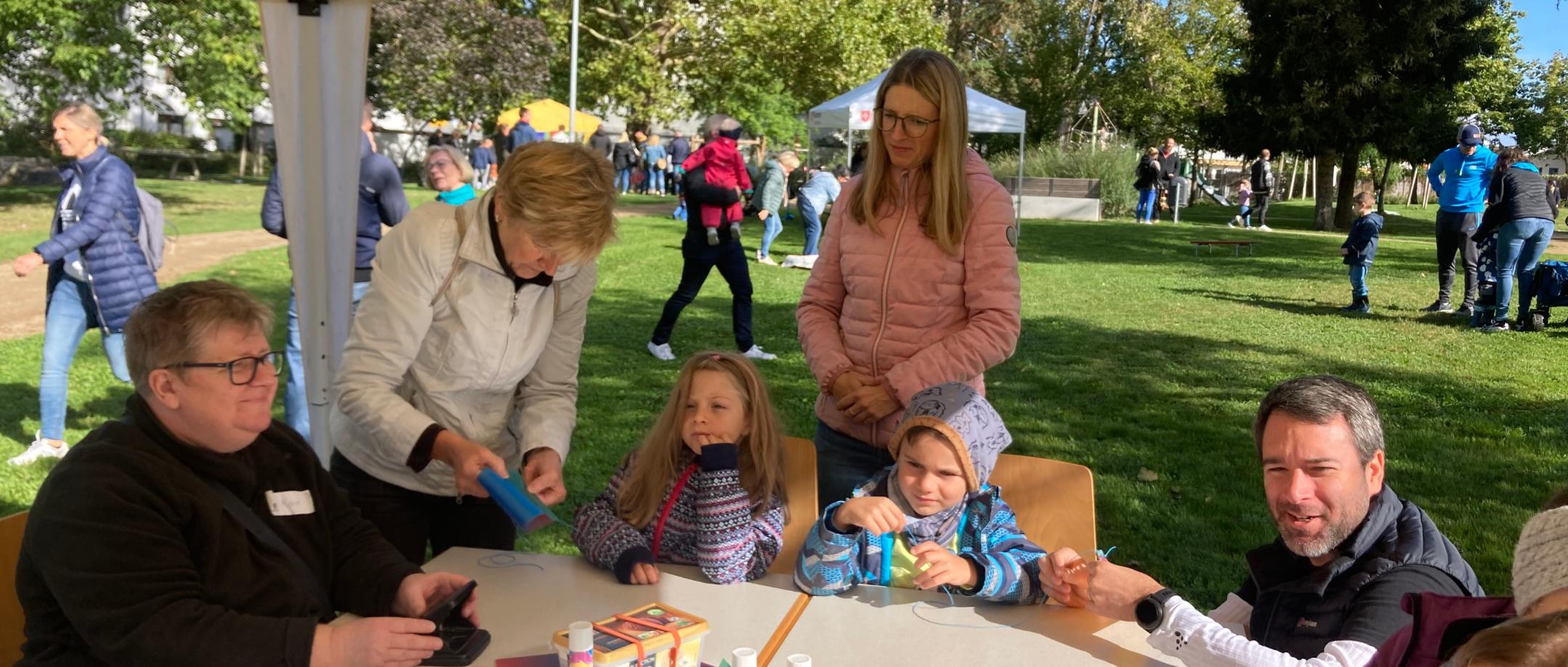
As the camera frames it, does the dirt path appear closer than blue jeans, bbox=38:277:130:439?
No

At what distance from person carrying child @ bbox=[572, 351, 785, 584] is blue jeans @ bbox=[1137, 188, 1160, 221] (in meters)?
22.7

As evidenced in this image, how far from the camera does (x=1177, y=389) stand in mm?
7598

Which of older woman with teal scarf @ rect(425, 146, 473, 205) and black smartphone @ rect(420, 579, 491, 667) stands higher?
older woman with teal scarf @ rect(425, 146, 473, 205)

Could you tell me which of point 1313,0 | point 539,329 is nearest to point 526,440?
point 539,329

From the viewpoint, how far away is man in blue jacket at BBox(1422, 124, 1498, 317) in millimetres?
10727

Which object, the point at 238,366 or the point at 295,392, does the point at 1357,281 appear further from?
the point at 238,366

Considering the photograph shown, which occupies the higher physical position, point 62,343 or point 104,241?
point 104,241

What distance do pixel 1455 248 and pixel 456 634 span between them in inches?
457

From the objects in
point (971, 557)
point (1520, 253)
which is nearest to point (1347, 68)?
point (1520, 253)

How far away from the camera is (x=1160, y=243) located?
62.1 feet

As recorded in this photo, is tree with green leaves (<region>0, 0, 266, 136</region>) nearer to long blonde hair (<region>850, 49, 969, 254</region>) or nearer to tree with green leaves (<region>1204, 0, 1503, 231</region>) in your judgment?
long blonde hair (<region>850, 49, 969, 254</region>)

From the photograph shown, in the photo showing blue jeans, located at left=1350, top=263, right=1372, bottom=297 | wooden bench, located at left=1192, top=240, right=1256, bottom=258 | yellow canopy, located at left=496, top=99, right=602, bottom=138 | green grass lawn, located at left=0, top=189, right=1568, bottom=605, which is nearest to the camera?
green grass lawn, located at left=0, top=189, right=1568, bottom=605

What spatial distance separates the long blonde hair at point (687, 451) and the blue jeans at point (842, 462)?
0.67ft

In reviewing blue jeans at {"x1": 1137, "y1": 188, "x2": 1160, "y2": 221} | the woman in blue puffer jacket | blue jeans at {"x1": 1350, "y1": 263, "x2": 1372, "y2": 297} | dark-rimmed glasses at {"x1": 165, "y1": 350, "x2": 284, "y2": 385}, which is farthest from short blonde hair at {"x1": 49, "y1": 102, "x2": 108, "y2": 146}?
blue jeans at {"x1": 1137, "y1": 188, "x2": 1160, "y2": 221}
